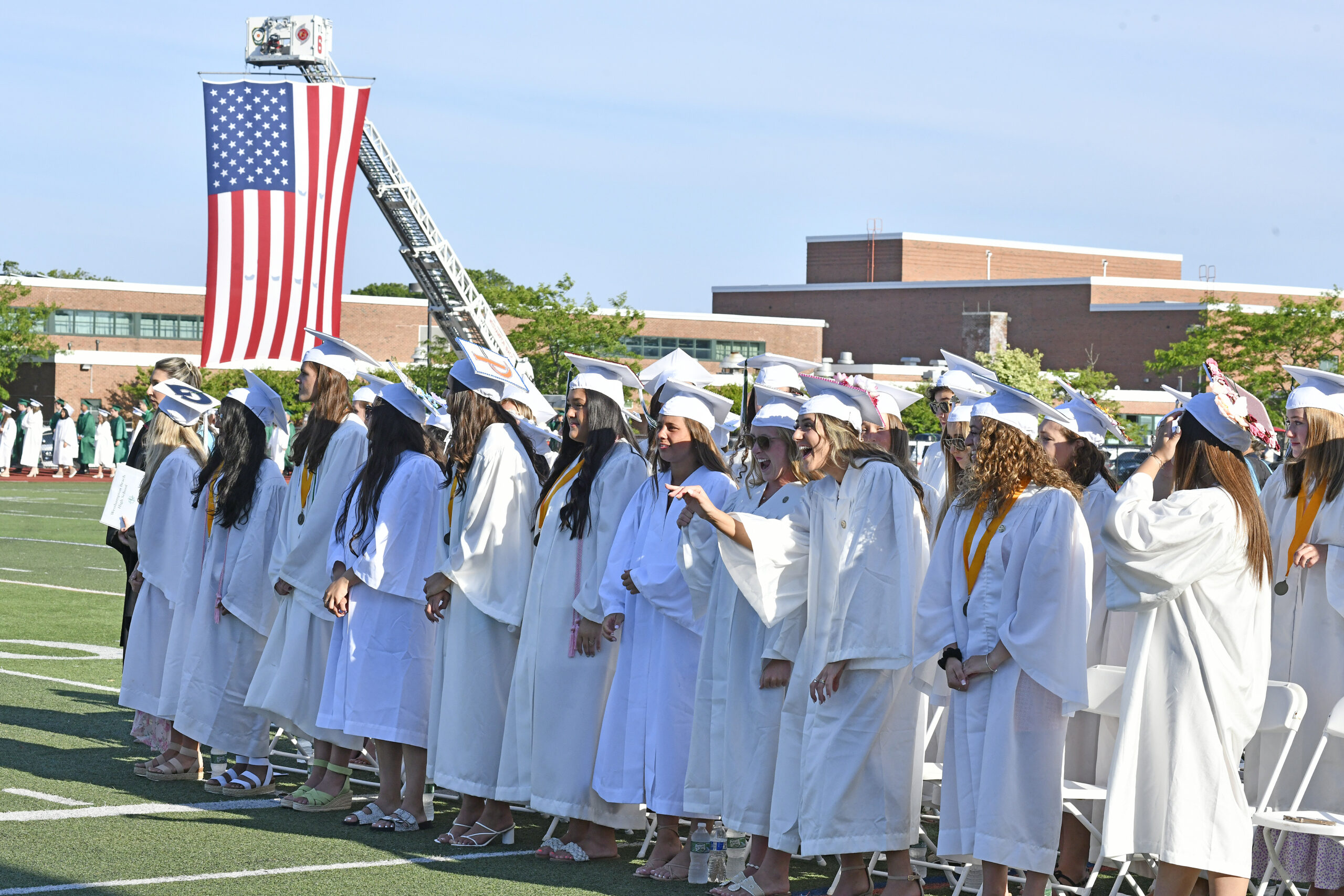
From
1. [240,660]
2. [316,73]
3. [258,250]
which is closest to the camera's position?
[240,660]

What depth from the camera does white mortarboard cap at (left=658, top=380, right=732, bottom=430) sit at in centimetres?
719

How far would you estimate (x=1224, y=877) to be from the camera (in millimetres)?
5898

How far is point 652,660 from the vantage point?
7199 millimetres

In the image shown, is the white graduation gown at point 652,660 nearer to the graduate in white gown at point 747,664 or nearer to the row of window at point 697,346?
the graduate in white gown at point 747,664

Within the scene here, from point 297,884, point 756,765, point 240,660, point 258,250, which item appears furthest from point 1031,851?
point 258,250

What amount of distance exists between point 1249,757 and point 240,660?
5249mm

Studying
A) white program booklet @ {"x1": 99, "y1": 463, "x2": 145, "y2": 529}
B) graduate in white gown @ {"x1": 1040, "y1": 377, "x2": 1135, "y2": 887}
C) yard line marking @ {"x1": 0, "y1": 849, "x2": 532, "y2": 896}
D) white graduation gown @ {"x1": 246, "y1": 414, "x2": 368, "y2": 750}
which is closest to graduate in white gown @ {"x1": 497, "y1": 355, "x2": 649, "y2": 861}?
yard line marking @ {"x1": 0, "y1": 849, "x2": 532, "y2": 896}

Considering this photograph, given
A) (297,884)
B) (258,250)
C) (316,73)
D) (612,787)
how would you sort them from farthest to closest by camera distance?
(316,73) → (258,250) → (612,787) → (297,884)

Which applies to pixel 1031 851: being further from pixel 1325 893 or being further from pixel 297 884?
pixel 297 884

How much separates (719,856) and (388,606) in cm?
221

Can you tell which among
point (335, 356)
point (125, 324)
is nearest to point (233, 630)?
point (335, 356)

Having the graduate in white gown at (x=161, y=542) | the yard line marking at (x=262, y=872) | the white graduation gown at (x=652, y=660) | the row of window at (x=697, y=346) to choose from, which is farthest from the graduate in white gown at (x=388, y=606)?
the row of window at (x=697, y=346)

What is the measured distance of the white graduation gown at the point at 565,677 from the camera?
24.0 feet

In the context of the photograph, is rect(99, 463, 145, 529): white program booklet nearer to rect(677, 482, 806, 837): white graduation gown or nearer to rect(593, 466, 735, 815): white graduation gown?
rect(593, 466, 735, 815): white graduation gown
